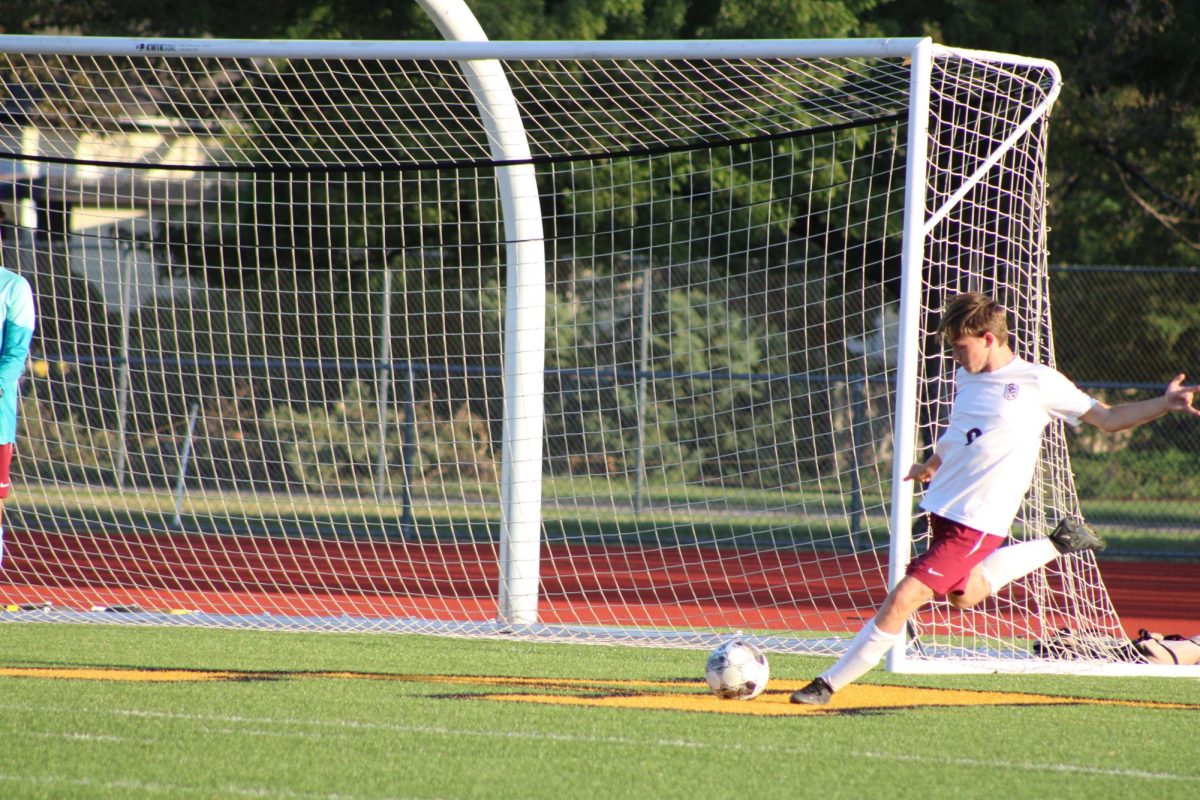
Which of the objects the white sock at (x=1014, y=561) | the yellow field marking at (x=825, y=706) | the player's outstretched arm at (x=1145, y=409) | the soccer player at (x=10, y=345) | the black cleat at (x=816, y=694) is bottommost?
the yellow field marking at (x=825, y=706)

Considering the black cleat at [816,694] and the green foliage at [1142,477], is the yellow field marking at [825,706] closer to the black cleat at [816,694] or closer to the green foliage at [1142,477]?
the black cleat at [816,694]

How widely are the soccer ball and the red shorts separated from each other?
720 mm

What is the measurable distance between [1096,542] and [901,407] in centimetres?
104

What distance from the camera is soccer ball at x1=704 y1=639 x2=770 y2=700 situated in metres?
5.74

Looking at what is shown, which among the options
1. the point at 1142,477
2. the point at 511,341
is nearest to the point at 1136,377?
the point at 1142,477

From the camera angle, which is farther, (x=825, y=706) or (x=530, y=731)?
(x=825, y=706)

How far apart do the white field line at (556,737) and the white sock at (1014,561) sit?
1.54 meters

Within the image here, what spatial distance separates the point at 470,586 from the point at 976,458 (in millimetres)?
5450

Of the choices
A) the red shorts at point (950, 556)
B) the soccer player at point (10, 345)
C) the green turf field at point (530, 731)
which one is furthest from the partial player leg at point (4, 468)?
the red shorts at point (950, 556)

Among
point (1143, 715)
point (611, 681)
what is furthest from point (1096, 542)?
point (611, 681)

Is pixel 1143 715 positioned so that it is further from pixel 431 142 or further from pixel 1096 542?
pixel 431 142

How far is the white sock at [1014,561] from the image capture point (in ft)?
20.3

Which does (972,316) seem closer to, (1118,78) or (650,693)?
(650,693)

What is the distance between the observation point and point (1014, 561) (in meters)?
6.25
